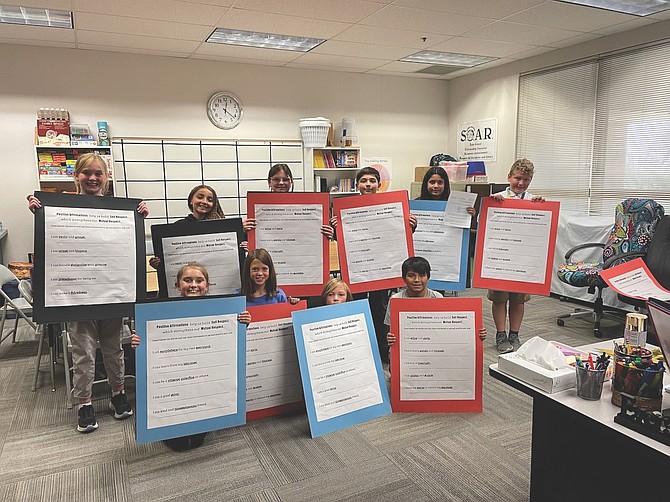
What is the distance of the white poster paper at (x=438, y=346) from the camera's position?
2.51m

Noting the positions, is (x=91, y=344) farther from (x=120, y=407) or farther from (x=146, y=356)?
(x=146, y=356)

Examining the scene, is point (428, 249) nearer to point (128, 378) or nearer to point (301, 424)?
point (301, 424)

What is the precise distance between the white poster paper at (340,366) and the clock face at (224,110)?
396 cm

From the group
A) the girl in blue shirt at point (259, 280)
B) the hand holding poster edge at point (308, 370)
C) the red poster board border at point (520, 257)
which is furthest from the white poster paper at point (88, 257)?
the red poster board border at point (520, 257)

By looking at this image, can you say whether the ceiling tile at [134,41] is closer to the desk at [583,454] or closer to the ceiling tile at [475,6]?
the ceiling tile at [475,6]

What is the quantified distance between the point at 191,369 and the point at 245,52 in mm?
4060

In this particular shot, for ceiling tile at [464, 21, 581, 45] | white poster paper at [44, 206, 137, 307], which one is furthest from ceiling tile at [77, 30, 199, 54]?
white poster paper at [44, 206, 137, 307]

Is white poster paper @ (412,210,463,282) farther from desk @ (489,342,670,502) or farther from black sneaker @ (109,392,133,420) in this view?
black sneaker @ (109,392,133,420)

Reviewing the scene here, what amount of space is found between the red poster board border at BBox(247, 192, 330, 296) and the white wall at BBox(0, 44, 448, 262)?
3.29 m

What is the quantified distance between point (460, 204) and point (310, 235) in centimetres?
98

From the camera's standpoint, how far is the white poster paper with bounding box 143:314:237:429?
6.98ft

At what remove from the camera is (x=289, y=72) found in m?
5.98

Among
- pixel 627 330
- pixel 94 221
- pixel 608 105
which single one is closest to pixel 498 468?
pixel 627 330

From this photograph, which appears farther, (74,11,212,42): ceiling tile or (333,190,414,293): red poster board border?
(74,11,212,42): ceiling tile
